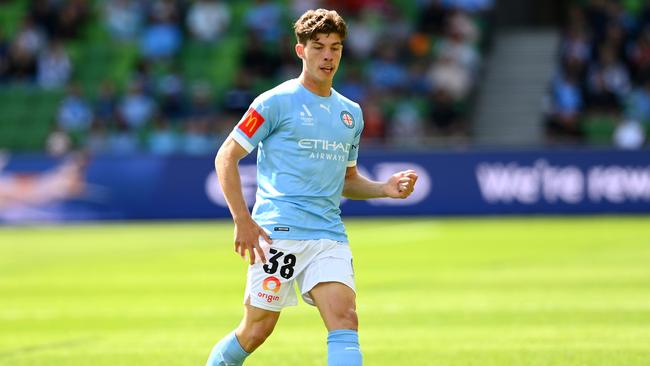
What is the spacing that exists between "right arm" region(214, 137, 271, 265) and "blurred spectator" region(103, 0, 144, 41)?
25853 mm

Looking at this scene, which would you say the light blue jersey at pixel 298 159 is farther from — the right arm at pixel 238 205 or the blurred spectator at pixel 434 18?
the blurred spectator at pixel 434 18

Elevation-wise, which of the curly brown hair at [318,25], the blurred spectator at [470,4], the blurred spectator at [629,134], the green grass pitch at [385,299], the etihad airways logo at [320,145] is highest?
the blurred spectator at [470,4]

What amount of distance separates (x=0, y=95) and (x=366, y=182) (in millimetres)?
24688

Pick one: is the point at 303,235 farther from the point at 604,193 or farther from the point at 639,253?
the point at 604,193

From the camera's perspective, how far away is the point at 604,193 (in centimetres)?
2595

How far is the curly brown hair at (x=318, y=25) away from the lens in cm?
726

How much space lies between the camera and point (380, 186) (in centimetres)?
789

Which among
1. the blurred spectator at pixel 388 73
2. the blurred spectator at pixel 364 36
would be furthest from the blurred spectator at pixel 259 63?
the blurred spectator at pixel 388 73

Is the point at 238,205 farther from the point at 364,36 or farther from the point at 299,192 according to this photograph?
the point at 364,36

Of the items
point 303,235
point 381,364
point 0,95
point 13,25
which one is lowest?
point 381,364

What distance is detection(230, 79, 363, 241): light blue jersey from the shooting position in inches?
290

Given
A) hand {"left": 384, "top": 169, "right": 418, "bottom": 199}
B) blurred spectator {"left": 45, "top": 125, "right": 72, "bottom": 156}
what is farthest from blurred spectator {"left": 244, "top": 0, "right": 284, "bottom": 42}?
hand {"left": 384, "top": 169, "right": 418, "bottom": 199}

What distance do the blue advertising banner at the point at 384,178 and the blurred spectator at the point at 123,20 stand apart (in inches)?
241

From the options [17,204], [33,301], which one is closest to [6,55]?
[17,204]
